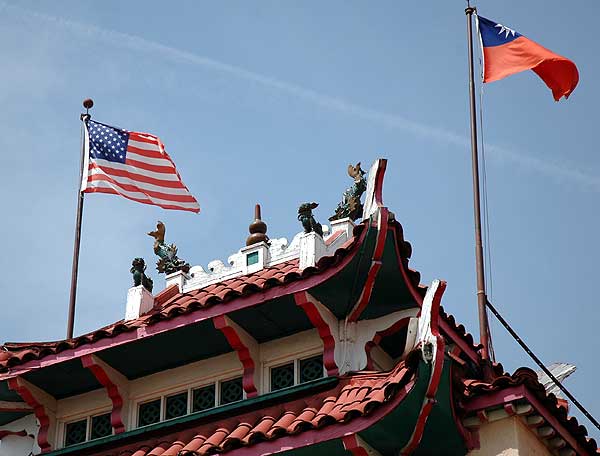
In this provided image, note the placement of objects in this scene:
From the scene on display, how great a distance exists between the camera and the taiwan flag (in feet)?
80.9

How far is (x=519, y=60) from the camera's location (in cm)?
2503

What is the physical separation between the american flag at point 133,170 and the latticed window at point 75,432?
18.8 ft

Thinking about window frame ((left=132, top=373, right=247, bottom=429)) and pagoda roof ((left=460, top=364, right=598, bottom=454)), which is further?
window frame ((left=132, top=373, right=247, bottom=429))

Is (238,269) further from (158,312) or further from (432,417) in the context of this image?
(432,417)

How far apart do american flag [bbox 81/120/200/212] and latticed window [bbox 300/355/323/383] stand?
676cm

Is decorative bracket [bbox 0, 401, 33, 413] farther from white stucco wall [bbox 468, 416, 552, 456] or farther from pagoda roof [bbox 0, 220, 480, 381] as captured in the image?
white stucco wall [bbox 468, 416, 552, 456]

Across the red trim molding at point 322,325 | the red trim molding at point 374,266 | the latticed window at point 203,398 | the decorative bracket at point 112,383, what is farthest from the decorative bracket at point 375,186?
the decorative bracket at point 112,383

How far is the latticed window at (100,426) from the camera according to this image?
2188cm

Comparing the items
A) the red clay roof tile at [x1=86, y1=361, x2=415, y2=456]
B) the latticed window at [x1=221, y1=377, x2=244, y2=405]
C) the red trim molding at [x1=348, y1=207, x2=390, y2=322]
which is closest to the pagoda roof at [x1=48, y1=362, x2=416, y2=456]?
the red clay roof tile at [x1=86, y1=361, x2=415, y2=456]

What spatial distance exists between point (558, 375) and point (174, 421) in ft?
22.2

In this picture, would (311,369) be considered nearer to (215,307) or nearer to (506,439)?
(215,307)

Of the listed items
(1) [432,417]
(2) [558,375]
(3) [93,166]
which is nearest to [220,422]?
(1) [432,417]

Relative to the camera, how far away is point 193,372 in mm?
21547

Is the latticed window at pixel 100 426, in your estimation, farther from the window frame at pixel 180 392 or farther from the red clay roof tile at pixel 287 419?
the red clay roof tile at pixel 287 419
